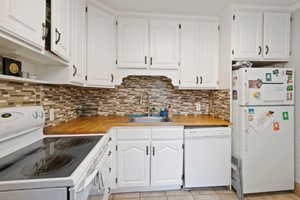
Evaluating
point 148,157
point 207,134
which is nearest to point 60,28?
Result: point 148,157

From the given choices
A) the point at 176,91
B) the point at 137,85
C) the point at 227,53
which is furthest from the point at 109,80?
the point at 227,53

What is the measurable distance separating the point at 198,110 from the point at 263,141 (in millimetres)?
980

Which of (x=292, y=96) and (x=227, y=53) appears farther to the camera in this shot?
(x=227, y=53)

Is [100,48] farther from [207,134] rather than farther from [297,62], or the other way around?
[297,62]

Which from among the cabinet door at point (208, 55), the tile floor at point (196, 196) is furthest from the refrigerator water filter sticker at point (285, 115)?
the tile floor at point (196, 196)

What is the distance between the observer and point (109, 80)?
84.4 inches

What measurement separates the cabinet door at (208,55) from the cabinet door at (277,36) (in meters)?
Result: 0.62

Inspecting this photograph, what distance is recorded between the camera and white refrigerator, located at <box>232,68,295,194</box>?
1860mm

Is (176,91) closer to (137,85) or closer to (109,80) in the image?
(137,85)

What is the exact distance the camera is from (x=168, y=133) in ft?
6.32

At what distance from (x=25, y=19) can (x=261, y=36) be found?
8.30ft

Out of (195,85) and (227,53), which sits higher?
(227,53)

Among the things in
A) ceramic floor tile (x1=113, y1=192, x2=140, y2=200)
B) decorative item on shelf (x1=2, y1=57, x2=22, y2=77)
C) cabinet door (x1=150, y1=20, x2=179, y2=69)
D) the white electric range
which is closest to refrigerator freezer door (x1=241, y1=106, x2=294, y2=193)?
cabinet door (x1=150, y1=20, x2=179, y2=69)

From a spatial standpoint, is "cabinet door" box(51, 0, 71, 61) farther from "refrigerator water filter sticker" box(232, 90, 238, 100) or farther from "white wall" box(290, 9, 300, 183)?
"white wall" box(290, 9, 300, 183)
